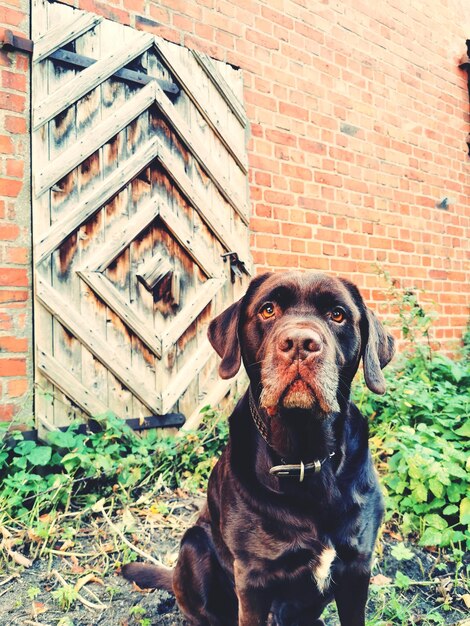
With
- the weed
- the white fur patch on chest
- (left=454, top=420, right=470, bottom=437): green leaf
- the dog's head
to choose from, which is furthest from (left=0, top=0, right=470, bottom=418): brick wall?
the white fur patch on chest

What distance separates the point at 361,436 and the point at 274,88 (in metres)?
3.28

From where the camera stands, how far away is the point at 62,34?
3186 mm

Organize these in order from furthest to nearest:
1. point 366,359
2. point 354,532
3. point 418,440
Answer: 1. point 418,440
2. point 366,359
3. point 354,532

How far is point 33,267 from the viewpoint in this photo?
311 centimetres

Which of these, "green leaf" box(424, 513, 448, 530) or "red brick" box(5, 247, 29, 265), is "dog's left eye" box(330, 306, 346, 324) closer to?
"green leaf" box(424, 513, 448, 530)

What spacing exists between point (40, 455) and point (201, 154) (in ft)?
7.51

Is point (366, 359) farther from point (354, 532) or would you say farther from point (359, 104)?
point (359, 104)

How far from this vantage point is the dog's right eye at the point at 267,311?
1.96 meters

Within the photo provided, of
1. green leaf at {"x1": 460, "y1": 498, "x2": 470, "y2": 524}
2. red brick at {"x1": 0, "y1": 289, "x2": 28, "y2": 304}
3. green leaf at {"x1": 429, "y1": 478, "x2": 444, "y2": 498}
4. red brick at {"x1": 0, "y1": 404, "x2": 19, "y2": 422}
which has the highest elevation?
red brick at {"x1": 0, "y1": 289, "x2": 28, "y2": 304}

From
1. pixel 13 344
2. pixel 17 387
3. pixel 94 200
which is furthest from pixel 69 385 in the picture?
pixel 94 200

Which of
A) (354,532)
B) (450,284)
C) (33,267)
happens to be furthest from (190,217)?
(450,284)

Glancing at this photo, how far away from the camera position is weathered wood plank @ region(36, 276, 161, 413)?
3.12m

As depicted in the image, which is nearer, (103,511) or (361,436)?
(361,436)

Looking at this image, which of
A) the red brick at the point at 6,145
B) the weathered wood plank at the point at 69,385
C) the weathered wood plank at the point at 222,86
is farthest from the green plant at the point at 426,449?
the red brick at the point at 6,145
